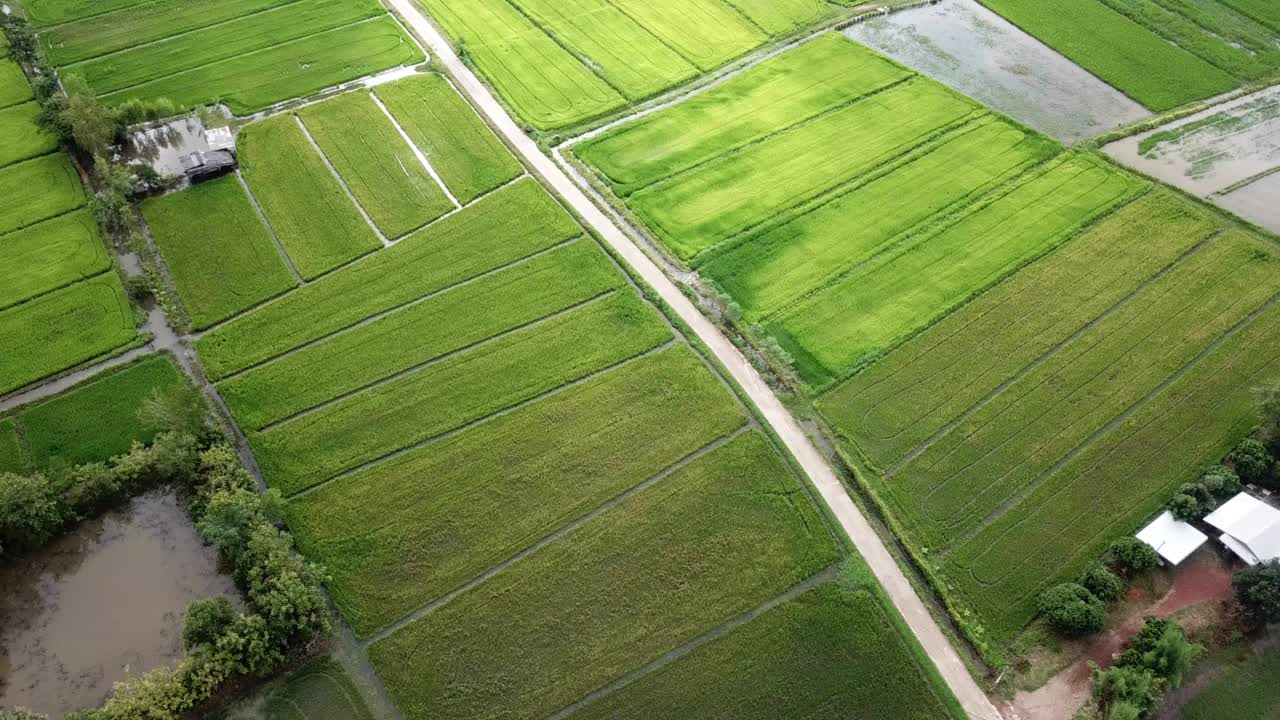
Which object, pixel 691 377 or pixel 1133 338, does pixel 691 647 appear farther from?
pixel 1133 338

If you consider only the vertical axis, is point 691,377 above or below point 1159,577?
above

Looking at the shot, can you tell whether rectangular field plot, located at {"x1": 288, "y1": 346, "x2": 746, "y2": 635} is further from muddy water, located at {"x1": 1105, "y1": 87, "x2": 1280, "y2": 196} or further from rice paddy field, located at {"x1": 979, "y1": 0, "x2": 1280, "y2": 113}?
rice paddy field, located at {"x1": 979, "y1": 0, "x2": 1280, "y2": 113}

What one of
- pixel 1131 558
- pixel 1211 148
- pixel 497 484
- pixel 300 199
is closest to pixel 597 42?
pixel 300 199

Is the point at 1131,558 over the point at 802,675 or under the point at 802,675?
under

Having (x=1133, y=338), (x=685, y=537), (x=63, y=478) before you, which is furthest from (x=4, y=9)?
(x=1133, y=338)

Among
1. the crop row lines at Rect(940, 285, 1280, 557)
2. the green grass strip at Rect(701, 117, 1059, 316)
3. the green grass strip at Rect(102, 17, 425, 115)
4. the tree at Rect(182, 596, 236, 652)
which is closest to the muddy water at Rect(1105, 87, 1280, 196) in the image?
the green grass strip at Rect(701, 117, 1059, 316)

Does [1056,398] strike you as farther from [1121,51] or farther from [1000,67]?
[1121,51]
